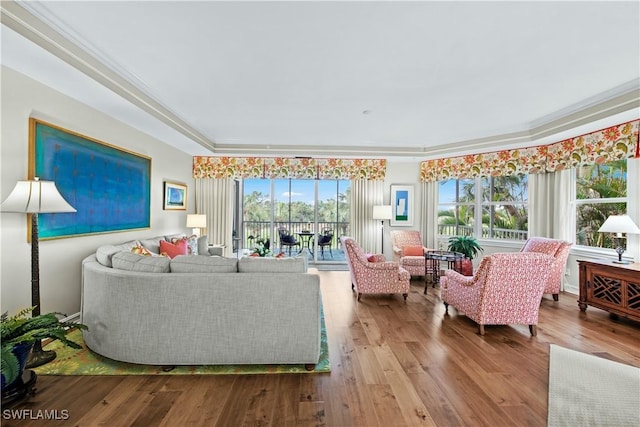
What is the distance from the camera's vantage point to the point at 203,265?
234 centimetres

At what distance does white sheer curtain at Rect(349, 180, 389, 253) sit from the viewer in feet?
20.9

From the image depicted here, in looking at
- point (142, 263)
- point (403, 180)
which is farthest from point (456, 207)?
point (142, 263)

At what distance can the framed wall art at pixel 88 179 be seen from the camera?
106 inches

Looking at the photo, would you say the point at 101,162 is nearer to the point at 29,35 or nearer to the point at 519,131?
the point at 29,35

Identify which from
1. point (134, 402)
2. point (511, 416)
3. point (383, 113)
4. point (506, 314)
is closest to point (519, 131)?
point (383, 113)

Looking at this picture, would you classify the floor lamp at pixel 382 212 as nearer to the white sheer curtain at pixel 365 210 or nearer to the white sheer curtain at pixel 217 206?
the white sheer curtain at pixel 365 210

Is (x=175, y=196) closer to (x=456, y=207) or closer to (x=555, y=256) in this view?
(x=456, y=207)

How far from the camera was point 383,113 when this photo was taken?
160 inches

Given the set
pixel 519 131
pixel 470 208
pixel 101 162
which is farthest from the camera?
pixel 470 208

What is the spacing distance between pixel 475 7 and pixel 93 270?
3.57 meters

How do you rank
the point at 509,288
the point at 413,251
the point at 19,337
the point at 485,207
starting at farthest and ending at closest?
the point at 485,207, the point at 413,251, the point at 509,288, the point at 19,337

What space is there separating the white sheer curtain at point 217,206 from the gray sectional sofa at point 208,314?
153 inches

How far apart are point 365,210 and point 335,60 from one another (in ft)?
13.3

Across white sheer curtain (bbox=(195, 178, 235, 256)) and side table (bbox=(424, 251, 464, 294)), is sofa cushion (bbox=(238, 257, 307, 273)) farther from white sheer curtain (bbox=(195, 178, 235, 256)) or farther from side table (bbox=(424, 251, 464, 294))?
white sheer curtain (bbox=(195, 178, 235, 256))
